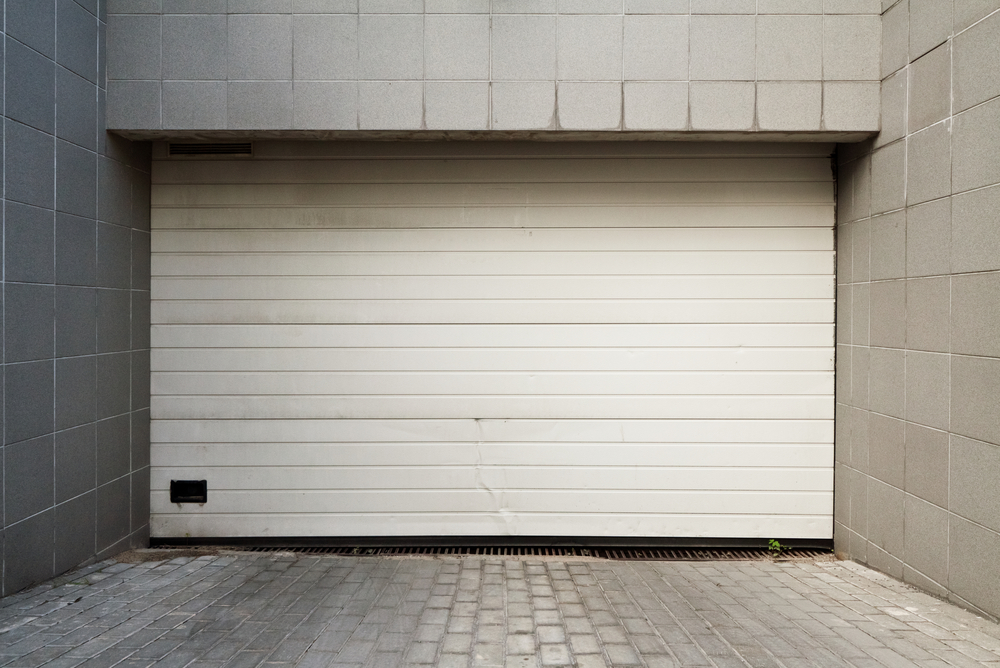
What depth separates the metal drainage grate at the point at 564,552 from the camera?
4461 millimetres

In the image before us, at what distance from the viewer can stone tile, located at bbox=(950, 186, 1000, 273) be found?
3.30m

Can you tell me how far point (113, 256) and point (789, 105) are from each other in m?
4.90

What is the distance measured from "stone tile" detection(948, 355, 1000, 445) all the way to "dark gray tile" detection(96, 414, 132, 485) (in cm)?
552

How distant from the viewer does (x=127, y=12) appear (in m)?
4.17

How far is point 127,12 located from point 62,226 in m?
1.62

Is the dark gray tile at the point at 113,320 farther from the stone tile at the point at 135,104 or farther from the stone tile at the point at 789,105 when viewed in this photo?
the stone tile at the point at 789,105

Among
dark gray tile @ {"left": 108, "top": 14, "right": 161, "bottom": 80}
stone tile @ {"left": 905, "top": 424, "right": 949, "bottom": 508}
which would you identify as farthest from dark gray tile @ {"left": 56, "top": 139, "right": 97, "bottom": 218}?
stone tile @ {"left": 905, "top": 424, "right": 949, "bottom": 508}

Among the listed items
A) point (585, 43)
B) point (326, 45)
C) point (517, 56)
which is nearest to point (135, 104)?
point (326, 45)

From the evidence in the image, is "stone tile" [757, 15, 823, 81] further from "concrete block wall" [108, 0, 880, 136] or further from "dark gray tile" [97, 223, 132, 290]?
"dark gray tile" [97, 223, 132, 290]

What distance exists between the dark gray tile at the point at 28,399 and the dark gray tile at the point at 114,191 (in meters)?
1.15

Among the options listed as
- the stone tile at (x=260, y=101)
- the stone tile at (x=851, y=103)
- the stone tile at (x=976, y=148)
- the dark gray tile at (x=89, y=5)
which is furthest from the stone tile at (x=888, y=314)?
the dark gray tile at (x=89, y=5)

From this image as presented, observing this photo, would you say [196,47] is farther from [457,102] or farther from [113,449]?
[113,449]

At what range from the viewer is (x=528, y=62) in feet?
13.5

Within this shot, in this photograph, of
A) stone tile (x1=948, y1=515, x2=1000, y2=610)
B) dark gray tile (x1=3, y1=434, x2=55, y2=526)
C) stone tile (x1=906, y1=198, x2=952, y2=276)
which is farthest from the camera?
stone tile (x1=906, y1=198, x2=952, y2=276)
